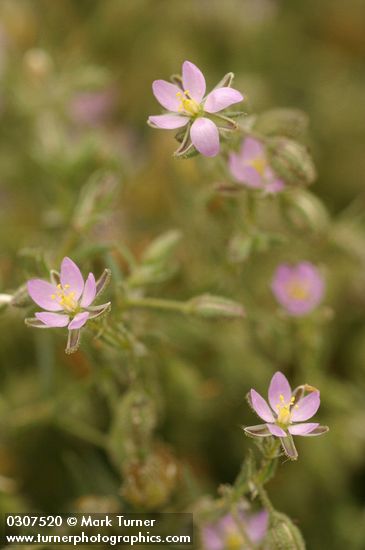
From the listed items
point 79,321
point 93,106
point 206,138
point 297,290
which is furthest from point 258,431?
point 93,106

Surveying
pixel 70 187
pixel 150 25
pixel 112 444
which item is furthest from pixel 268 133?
pixel 150 25

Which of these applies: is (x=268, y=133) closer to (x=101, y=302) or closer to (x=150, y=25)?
(x=101, y=302)

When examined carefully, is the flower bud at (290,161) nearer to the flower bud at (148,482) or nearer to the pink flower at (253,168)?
the pink flower at (253,168)

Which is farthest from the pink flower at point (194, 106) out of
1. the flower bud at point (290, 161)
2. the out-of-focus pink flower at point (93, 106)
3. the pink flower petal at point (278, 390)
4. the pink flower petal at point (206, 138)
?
the out-of-focus pink flower at point (93, 106)

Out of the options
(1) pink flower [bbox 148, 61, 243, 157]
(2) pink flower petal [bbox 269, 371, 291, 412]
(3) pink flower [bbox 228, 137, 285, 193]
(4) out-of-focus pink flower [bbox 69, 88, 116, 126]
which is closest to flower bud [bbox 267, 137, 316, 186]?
(3) pink flower [bbox 228, 137, 285, 193]

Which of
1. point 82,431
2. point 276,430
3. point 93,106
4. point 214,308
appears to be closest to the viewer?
point 276,430

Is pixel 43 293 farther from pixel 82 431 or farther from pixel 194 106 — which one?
pixel 82 431
